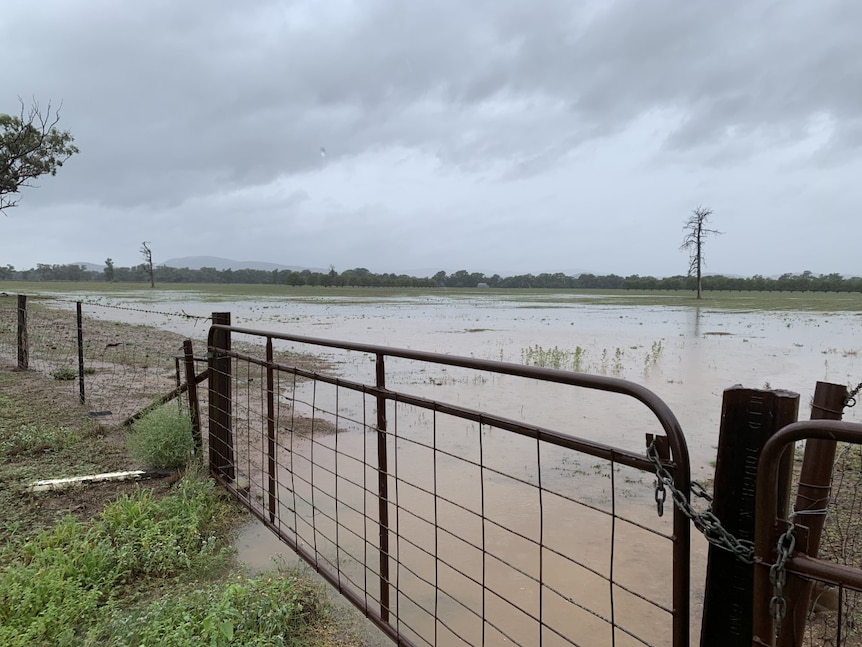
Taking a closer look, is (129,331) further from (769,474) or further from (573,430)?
(769,474)

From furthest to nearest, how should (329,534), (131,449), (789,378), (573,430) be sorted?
(789,378) → (573,430) → (131,449) → (329,534)

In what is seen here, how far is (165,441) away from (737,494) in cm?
438

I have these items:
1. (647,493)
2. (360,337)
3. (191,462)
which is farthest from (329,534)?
(360,337)

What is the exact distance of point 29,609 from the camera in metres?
2.66

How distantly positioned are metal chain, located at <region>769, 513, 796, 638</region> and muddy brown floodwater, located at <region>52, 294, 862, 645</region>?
2244 millimetres

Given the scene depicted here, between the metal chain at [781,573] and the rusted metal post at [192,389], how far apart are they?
4.07 m

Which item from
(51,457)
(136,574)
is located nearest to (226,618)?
(136,574)

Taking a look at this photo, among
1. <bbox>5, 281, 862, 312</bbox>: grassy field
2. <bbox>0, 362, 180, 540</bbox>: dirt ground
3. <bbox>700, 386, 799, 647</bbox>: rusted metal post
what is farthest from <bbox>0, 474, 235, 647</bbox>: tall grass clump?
<bbox>5, 281, 862, 312</bbox>: grassy field

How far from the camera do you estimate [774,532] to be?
3.92 feet

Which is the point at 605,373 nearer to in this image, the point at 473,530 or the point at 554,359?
the point at 554,359

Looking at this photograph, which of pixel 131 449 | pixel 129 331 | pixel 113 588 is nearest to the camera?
pixel 113 588

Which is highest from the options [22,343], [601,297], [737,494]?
[737,494]

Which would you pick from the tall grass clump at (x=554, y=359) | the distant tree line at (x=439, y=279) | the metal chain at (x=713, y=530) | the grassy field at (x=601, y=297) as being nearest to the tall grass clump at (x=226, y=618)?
the metal chain at (x=713, y=530)

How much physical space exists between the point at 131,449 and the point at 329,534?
2016 mm
